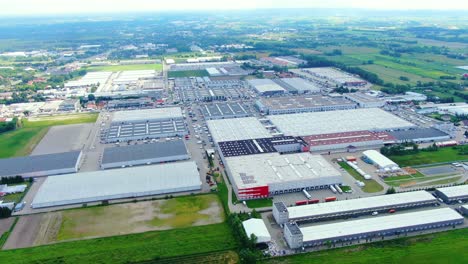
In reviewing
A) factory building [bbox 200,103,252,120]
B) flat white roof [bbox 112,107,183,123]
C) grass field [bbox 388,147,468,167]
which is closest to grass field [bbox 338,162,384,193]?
grass field [bbox 388,147,468,167]

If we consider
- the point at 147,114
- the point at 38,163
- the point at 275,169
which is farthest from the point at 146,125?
the point at 275,169

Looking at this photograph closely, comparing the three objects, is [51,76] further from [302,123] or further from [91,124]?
[302,123]

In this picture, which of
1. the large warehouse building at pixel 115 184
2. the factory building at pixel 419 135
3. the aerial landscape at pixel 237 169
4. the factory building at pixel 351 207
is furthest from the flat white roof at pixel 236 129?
the factory building at pixel 351 207

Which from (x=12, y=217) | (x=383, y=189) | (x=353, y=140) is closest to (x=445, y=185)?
(x=383, y=189)

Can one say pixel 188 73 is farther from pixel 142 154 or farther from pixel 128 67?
pixel 142 154

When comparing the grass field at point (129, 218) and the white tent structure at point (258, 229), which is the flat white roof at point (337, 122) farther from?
the white tent structure at point (258, 229)

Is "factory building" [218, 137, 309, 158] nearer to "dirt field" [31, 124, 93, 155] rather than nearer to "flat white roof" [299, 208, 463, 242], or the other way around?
"flat white roof" [299, 208, 463, 242]
